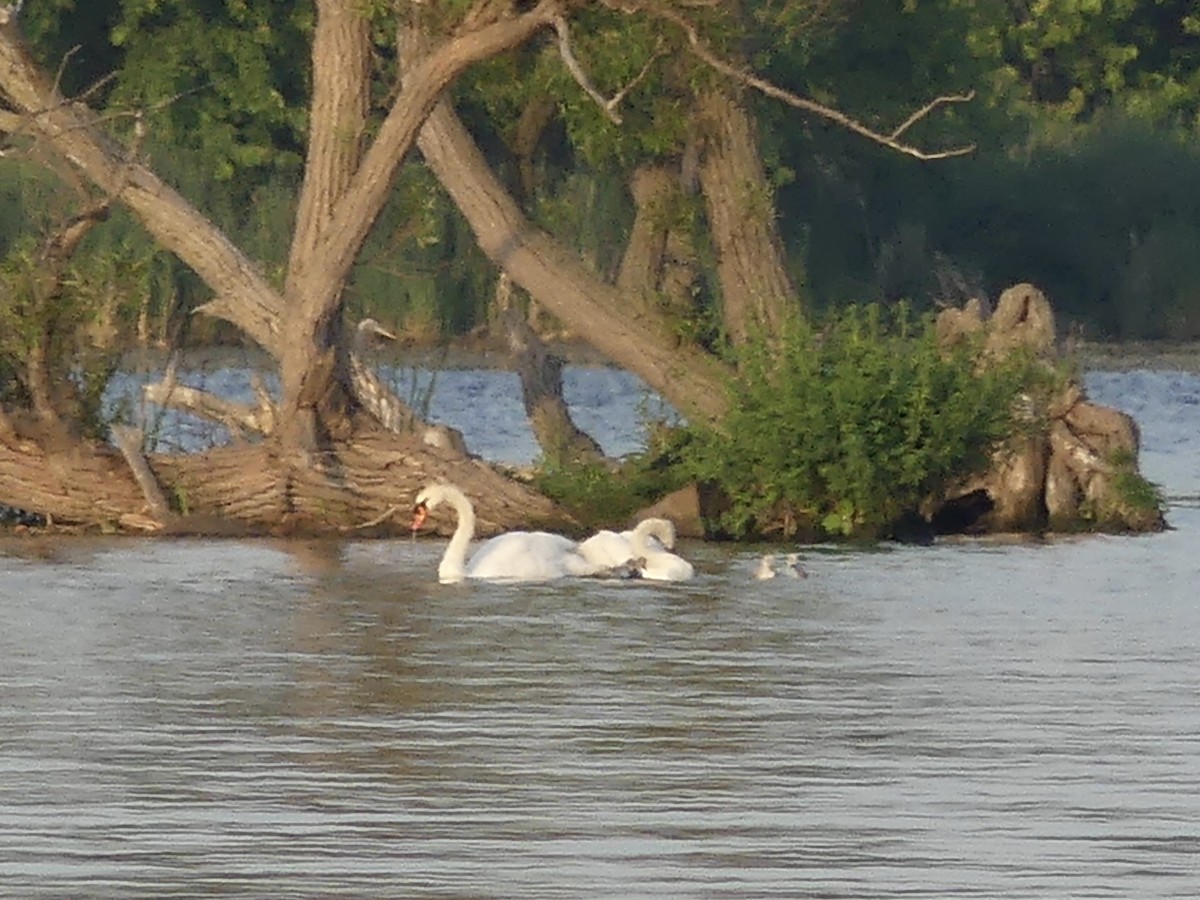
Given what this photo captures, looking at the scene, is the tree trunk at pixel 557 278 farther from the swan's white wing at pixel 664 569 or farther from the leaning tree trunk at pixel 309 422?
the swan's white wing at pixel 664 569

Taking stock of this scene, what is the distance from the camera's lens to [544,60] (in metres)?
21.7

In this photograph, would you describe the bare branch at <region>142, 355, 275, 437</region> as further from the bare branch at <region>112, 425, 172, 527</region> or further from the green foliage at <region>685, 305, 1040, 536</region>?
the green foliage at <region>685, 305, 1040, 536</region>

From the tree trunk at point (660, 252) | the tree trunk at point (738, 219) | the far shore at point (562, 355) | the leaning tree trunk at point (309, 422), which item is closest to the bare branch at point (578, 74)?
the leaning tree trunk at point (309, 422)

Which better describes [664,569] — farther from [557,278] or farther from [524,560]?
[557,278]

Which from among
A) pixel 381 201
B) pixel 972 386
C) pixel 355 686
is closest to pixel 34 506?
pixel 381 201

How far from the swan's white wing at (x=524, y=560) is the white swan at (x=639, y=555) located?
0.46 feet

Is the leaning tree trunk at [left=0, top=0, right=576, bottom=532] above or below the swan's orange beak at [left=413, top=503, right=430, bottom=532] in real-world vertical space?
above

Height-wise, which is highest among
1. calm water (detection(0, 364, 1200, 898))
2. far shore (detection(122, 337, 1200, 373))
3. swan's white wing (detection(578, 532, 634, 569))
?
far shore (detection(122, 337, 1200, 373))

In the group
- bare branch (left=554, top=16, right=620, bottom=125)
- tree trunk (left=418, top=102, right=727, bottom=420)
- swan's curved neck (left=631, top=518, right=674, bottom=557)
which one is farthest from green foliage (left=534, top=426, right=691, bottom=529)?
bare branch (left=554, top=16, right=620, bottom=125)

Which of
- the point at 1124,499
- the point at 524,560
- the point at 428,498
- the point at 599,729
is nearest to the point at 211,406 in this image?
the point at 428,498

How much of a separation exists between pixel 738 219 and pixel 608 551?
13.4 feet

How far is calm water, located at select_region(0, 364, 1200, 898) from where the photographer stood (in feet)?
29.8

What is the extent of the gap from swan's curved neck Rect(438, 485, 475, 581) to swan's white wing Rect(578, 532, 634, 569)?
0.58 meters

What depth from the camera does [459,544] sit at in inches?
673
